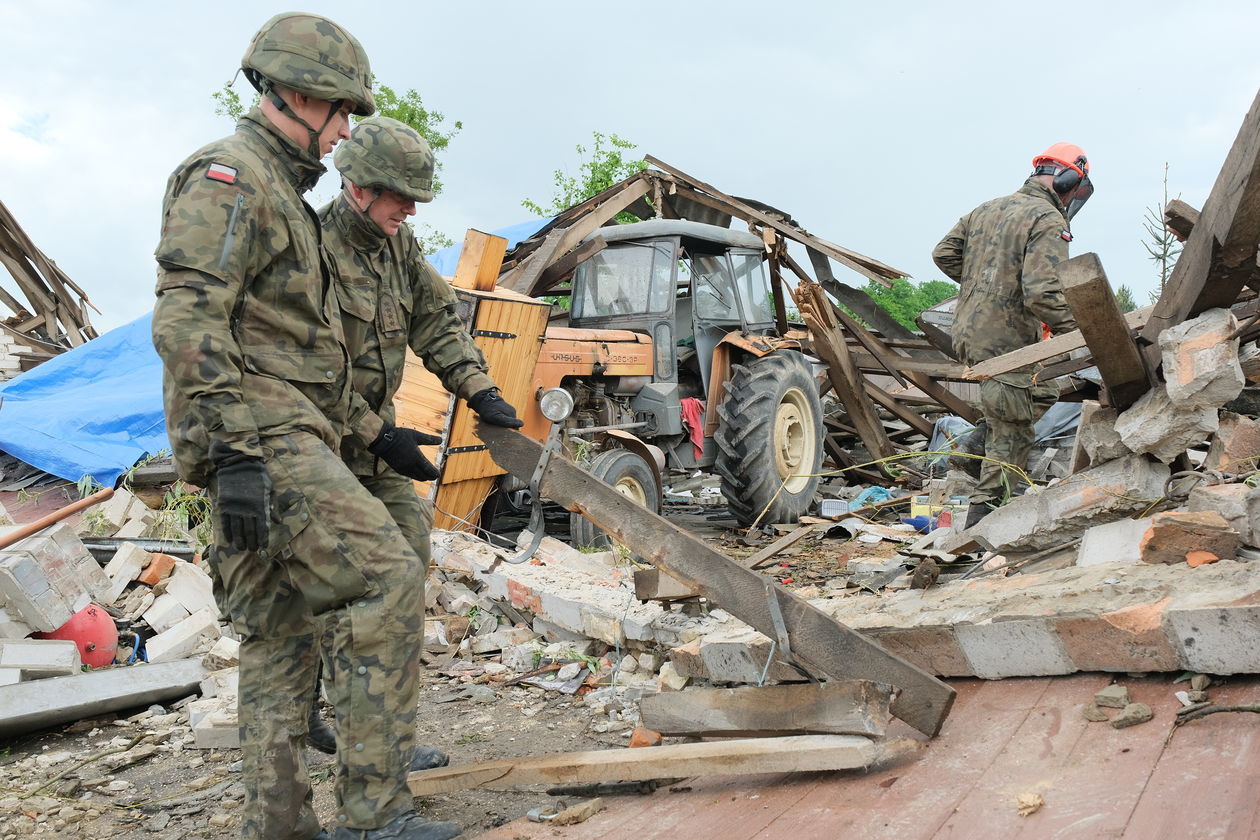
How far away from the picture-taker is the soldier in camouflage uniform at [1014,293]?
4816 millimetres

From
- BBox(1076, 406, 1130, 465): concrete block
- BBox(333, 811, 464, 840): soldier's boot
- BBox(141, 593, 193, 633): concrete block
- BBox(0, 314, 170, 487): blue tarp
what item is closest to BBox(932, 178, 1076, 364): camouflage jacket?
BBox(1076, 406, 1130, 465): concrete block

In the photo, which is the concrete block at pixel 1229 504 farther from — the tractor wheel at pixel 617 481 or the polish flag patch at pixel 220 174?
the tractor wheel at pixel 617 481

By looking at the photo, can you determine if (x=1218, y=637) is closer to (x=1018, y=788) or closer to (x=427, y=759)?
(x=1018, y=788)

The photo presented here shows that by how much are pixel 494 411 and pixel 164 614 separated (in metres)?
2.92

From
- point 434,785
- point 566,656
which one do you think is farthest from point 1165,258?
point 434,785

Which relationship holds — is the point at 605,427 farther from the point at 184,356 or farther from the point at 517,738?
the point at 184,356

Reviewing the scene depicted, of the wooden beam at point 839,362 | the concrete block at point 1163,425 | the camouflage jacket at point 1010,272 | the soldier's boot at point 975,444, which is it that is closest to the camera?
the concrete block at point 1163,425

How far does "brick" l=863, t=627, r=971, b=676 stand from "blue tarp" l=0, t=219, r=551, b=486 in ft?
16.7

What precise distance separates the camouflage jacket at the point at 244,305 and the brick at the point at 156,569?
3.21 m

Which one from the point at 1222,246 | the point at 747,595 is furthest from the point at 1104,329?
the point at 747,595

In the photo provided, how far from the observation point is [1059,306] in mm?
4781

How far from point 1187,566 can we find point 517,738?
228 centimetres

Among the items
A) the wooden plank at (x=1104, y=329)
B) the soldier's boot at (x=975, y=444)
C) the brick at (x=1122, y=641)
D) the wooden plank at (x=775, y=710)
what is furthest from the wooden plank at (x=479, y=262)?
the brick at (x=1122, y=641)

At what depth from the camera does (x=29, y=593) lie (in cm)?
426
